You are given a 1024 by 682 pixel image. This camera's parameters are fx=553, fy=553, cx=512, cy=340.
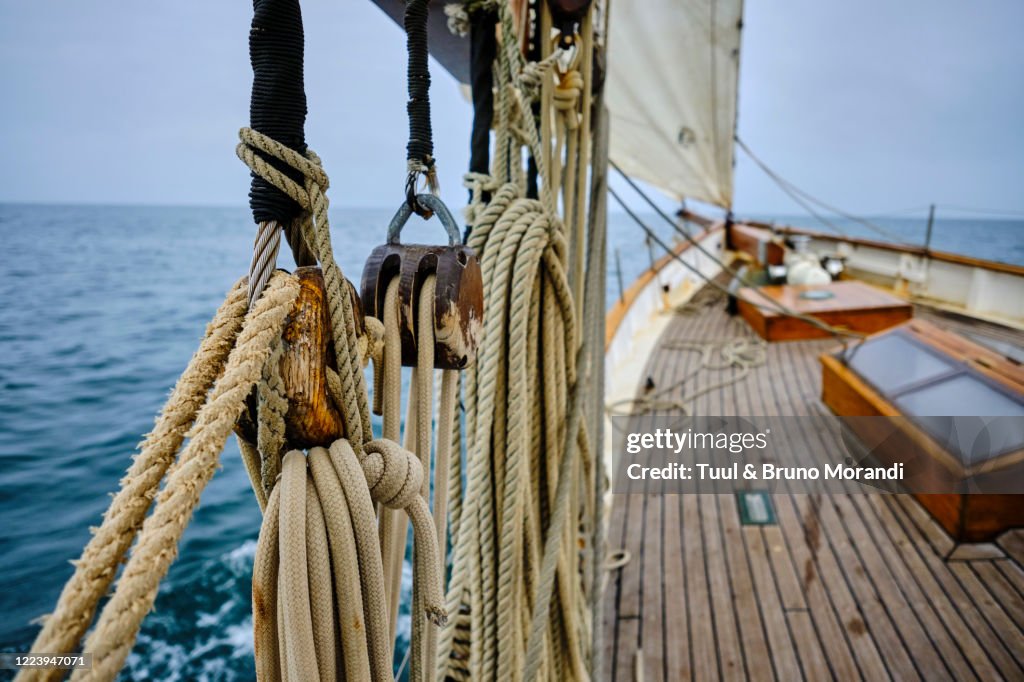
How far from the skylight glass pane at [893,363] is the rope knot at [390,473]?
2.47 meters

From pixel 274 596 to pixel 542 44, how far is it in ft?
3.56

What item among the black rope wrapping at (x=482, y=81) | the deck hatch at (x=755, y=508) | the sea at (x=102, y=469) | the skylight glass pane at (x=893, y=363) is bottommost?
the sea at (x=102, y=469)

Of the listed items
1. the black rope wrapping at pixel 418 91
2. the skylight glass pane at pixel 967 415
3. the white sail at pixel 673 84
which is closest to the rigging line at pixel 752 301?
the skylight glass pane at pixel 967 415

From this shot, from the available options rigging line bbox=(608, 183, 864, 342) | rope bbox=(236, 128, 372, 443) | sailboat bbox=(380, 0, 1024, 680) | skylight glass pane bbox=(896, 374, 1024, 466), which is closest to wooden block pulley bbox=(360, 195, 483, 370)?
rope bbox=(236, 128, 372, 443)

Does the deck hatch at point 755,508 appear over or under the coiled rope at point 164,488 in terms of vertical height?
under

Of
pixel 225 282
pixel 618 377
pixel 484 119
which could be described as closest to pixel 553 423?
pixel 484 119

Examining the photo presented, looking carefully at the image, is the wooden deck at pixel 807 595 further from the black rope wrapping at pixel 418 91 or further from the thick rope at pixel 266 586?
the black rope wrapping at pixel 418 91

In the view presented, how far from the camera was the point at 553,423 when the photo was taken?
3.40 feet

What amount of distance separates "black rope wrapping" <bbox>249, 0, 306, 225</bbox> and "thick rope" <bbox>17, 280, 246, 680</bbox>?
0.08 metres

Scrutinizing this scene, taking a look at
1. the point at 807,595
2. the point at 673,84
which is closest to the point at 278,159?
the point at 807,595

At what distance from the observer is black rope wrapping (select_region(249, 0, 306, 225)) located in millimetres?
421

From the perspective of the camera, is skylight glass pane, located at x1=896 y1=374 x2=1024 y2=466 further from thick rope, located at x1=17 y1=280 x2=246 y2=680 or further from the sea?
thick rope, located at x1=17 y1=280 x2=246 y2=680

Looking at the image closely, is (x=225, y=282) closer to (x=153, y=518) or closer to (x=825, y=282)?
(x=825, y=282)

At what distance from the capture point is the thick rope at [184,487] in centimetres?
29
